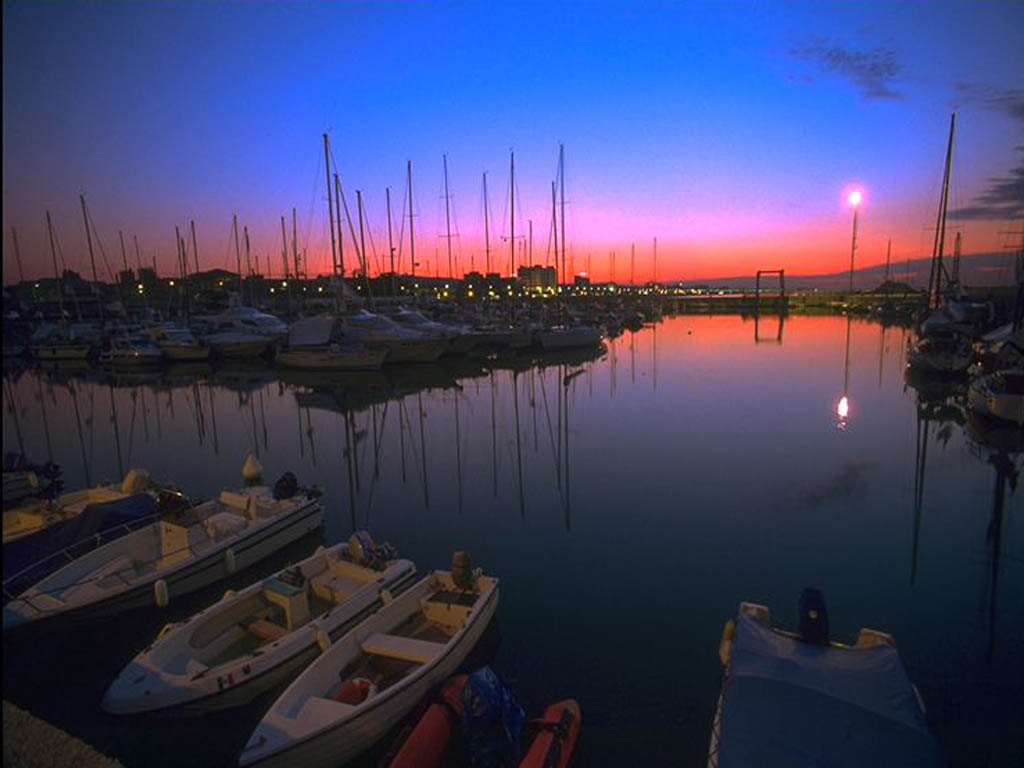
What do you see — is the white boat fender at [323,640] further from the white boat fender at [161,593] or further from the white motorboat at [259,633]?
the white boat fender at [161,593]

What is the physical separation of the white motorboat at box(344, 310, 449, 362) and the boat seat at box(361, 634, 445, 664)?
96.6ft

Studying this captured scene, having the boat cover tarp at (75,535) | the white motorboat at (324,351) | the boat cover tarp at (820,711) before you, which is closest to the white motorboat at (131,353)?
the white motorboat at (324,351)

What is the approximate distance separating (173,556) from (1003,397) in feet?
73.0

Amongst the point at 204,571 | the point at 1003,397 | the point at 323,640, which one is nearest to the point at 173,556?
the point at 204,571

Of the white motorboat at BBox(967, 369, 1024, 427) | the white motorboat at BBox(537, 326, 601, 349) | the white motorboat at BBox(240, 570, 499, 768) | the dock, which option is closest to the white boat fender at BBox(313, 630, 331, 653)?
the white motorboat at BBox(240, 570, 499, 768)

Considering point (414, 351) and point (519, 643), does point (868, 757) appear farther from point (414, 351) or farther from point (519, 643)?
point (414, 351)

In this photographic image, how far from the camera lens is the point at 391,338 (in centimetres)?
3538

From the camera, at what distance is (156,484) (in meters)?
11.6

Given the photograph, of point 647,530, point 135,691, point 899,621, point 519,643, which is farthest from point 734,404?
point 135,691

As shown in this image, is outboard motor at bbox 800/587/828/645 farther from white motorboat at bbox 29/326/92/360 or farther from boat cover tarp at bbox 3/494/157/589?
white motorboat at bbox 29/326/92/360

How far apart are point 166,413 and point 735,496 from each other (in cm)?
2165

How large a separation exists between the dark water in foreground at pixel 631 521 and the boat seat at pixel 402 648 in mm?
1257

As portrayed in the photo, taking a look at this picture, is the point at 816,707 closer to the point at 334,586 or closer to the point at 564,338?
the point at 334,586

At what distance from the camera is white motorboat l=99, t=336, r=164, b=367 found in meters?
38.7
